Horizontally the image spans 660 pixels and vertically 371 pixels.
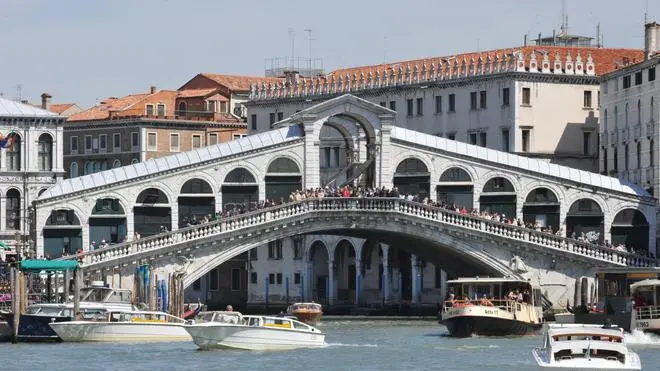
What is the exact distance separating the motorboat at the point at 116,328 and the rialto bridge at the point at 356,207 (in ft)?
31.7

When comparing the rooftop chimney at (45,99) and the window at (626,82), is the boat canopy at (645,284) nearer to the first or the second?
the window at (626,82)

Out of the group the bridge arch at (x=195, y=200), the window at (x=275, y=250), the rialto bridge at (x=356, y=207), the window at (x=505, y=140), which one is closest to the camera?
the rialto bridge at (x=356, y=207)

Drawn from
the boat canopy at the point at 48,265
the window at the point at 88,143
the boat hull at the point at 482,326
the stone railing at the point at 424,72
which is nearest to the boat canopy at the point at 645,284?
the boat hull at the point at 482,326

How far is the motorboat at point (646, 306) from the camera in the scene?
73.3m

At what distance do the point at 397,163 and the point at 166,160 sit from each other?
8.24 meters

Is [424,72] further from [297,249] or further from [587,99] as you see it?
[297,249]

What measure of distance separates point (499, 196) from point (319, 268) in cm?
2491

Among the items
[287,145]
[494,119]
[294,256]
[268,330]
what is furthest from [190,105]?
[268,330]

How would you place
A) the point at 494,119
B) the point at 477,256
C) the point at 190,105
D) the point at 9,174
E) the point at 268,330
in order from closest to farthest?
the point at 268,330
the point at 477,256
the point at 9,174
the point at 494,119
the point at 190,105

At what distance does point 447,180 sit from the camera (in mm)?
91375

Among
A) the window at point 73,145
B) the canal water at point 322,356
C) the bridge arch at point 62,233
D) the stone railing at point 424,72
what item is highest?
the stone railing at point 424,72

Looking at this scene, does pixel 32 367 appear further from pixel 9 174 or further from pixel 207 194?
pixel 9 174

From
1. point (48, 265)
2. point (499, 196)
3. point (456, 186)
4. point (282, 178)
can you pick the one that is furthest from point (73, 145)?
point (48, 265)

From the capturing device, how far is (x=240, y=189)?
295 ft
